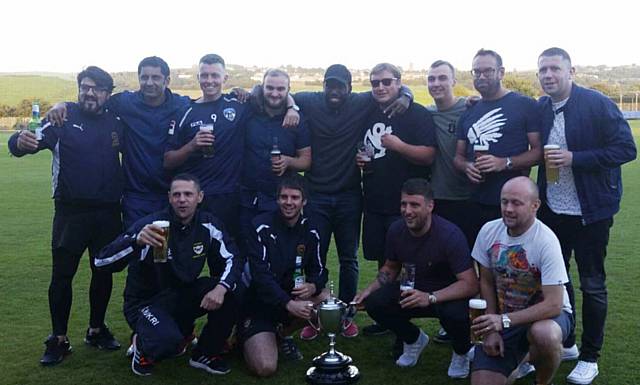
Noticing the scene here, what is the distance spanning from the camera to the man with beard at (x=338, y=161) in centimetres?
612

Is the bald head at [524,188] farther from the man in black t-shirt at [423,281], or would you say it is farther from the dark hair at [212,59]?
the dark hair at [212,59]

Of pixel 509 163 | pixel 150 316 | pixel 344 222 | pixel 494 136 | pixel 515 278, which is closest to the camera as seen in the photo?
pixel 515 278

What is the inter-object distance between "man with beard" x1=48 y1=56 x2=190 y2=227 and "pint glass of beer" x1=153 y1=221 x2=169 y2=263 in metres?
0.95

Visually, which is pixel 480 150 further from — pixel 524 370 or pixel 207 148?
pixel 207 148

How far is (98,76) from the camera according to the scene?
5.48 meters

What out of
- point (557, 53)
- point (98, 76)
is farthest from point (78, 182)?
point (557, 53)

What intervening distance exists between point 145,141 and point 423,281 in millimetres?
2657

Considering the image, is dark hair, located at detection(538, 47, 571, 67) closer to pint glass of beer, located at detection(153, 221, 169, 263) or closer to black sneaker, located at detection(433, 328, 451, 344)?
black sneaker, located at detection(433, 328, 451, 344)

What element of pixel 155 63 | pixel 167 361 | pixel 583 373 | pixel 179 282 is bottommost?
pixel 167 361

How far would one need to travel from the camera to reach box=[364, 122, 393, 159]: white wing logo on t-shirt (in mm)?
5949

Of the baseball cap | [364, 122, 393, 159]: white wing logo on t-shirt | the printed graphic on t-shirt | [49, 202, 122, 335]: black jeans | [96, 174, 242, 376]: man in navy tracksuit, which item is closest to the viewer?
the printed graphic on t-shirt

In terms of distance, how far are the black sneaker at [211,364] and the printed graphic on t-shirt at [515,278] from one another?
2144 mm

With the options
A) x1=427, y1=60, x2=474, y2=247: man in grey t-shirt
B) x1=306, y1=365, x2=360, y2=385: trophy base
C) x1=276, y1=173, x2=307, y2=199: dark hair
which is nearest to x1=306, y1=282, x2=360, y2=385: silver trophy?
x1=306, y1=365, x2=360, y2=385: trophy base

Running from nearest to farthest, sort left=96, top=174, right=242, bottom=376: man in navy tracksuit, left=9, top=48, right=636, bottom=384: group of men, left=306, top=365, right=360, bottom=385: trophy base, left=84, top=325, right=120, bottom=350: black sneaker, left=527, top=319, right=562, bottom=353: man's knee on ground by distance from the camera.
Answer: left=527, top=319, right=562, bottom=353: man's knee on ground, left=9, top=48, right=636, bottom=384: group of men, left=306, top=365, right=360, bottom=385: trophy base, left=96, top=174, right=242, bottom=376: man in navy tracksuit, left=84, top=325, right=120, bottom=350: black sneaker
